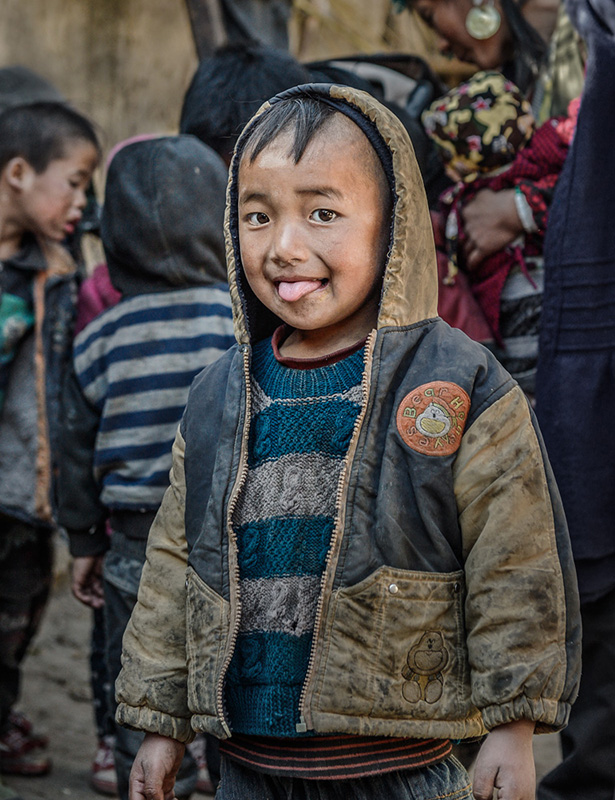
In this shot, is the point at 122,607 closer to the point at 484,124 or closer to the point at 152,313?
the point at 152,313

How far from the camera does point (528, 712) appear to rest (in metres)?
1.50

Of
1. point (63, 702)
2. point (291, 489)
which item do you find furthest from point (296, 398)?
point (63, 702)

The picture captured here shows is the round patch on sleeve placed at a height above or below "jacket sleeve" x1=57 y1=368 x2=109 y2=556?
above

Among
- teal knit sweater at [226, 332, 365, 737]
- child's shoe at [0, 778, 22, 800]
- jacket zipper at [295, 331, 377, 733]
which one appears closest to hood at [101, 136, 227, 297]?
teal knit sweater at [226, 332, 365, 737]

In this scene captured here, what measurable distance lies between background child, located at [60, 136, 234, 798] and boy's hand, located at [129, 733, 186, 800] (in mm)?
870

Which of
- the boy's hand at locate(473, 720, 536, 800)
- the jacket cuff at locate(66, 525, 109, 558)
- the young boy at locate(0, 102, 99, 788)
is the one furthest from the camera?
the young boy at locate(0, 102, 99, 788)

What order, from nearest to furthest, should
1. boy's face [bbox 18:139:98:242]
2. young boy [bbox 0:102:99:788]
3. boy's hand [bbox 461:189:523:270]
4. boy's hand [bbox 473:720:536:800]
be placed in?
boy's hand [bbox 473:720:536:800] → boy's hand [bbox 461:189:523:270] → young boy [bbox 0:102:99:788] → boy's face [bbox 18:139:98:242]

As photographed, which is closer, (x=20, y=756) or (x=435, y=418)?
(x=435, y=418)

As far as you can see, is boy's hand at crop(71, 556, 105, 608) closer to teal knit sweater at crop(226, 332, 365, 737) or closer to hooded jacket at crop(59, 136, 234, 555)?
hooded jacket at crop(59, 136, 234, 555)

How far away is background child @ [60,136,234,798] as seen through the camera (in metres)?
2.63

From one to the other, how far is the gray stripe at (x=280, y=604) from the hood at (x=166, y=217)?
3.98 feet

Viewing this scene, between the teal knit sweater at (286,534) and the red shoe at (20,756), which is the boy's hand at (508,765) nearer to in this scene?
the teal knit sweater at (286,534)

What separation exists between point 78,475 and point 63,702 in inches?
77.7

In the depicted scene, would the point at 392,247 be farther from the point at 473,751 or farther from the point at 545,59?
the point at 545,59
